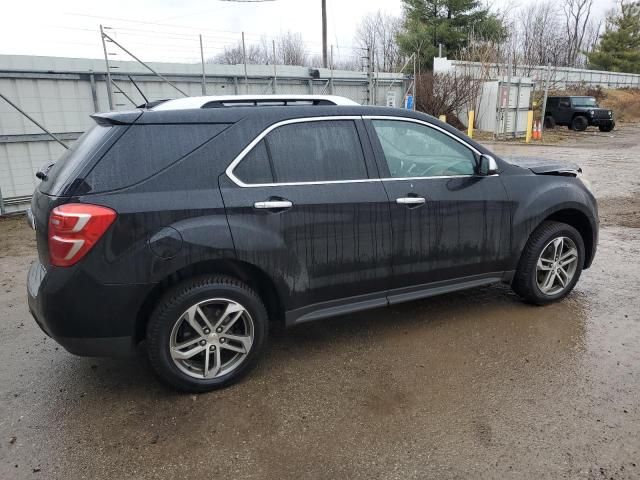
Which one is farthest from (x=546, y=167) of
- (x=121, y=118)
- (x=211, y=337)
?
(x=121, y=118)

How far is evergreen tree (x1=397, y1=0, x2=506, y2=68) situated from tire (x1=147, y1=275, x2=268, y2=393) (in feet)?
113

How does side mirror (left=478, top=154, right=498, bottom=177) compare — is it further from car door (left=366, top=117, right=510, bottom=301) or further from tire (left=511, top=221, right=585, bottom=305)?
tire (left=511, top=221, right=585, bottom=305)

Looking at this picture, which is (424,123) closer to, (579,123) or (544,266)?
(544,266)

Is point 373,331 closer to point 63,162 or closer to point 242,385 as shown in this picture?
point 242,385

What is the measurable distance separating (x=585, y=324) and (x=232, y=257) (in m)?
2.89

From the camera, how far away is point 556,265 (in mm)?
4309

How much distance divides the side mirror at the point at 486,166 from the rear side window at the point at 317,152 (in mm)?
1013

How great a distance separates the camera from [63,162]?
3070mm

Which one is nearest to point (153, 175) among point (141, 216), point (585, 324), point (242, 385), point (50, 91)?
point (141, 216)

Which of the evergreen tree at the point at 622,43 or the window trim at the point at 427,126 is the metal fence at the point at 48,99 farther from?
the evergreen tree at the point at 622,43

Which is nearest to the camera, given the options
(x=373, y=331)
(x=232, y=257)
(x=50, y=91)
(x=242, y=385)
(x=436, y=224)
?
(x=232, y=257)

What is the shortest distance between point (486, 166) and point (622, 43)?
191 feet

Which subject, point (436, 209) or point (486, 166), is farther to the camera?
point (486, 166)

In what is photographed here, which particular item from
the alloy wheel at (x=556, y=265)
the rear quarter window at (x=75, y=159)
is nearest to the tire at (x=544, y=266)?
the alloy wheel at (x=556, y=265)
